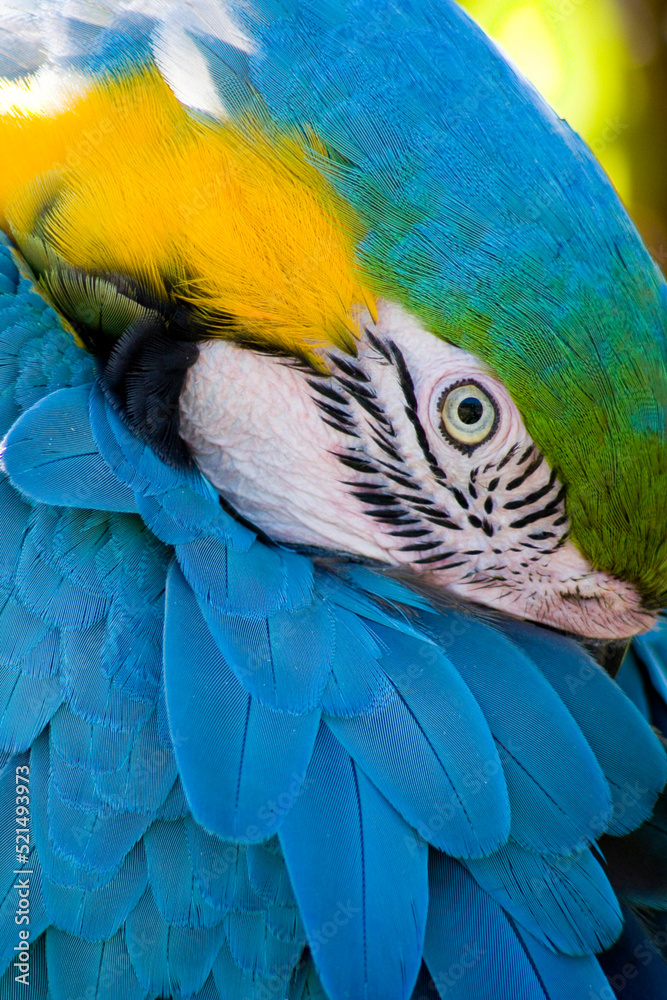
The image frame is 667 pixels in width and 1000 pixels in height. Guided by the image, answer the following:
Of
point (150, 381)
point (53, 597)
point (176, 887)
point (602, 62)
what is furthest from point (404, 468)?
point (602, 62)

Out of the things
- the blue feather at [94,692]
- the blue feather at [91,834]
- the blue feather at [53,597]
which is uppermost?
the blue feather at [53,597]

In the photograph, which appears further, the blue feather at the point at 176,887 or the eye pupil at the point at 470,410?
the eye pupil at the point at 470,410

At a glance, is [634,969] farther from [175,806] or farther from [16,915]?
[16,915]

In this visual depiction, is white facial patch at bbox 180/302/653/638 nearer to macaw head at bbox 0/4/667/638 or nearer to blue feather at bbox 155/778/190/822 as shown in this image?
macaw head at bbox 0/4/667/638

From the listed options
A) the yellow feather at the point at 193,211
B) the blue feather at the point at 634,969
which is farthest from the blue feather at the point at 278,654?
the blue feather at the point at 634,969

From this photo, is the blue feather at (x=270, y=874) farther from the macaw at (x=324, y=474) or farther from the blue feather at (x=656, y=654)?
the blue feather at (x=656, y=654)

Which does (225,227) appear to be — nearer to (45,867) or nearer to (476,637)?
(476,637)
